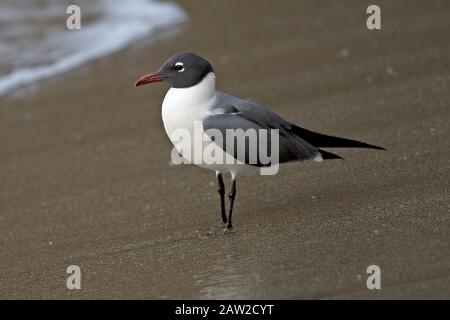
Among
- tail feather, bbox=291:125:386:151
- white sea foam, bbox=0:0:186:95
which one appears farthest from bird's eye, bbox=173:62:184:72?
white sea foam, bbox=0:0:186:95

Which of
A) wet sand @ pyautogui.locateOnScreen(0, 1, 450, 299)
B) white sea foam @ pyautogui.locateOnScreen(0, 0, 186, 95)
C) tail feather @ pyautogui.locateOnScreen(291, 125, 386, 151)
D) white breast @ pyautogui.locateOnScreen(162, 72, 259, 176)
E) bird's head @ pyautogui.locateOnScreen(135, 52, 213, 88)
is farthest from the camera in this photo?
white sea foam @ pyautogui.locateOnScreen(0, 0, 186, 95)

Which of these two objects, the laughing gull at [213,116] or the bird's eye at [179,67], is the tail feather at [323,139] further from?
the bird's eye at [179,67]

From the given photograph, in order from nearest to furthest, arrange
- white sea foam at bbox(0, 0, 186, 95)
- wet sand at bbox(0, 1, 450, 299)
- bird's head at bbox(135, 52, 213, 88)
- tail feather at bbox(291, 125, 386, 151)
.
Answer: wet sand at bbox(0, 1, 450, 299) < bird's head at bbox(135, 52, 213, 88) < tail feather at bbox(291, 125, 386, 151) < white sea foam at bbox(0, 0, 186, 95)

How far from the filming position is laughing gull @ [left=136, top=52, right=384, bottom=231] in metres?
4.68

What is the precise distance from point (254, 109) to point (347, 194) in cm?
75

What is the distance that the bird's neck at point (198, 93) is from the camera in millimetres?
4730

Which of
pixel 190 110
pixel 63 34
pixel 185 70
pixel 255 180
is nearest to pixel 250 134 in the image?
pixel 190 110

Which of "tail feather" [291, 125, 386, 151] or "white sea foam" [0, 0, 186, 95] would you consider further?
"white sea foam" [0, 0, 186, 95]

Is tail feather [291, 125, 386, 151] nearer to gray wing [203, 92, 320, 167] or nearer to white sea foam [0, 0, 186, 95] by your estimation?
gray wing [203, 92, 320, 167]

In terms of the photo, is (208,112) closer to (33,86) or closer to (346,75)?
(346,75)

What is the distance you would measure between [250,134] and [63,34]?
4.97 meters

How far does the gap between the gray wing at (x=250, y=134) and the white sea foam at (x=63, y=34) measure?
357cm

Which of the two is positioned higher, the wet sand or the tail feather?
the tail feather
